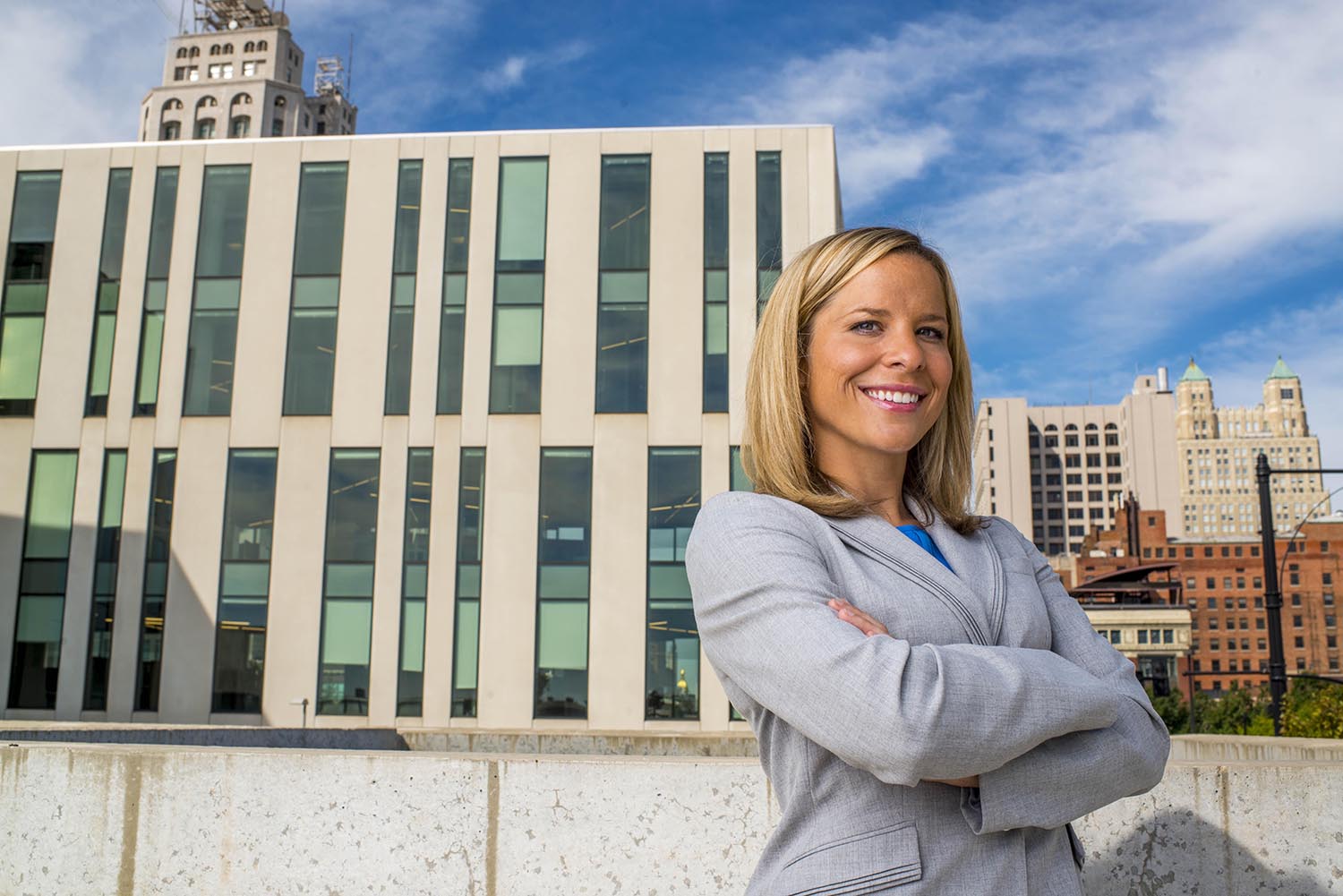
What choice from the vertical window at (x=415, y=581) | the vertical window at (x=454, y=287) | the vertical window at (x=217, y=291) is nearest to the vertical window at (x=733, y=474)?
the vertical window at (x=454, y=287)

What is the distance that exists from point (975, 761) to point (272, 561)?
23.0m

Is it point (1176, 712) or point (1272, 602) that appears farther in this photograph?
point (1176, 712)

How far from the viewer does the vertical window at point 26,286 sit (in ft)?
79.6

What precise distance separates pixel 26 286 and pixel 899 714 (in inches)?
1080

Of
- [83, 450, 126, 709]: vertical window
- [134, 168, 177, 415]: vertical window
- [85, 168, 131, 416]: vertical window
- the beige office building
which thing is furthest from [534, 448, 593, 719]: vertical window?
the beige office building

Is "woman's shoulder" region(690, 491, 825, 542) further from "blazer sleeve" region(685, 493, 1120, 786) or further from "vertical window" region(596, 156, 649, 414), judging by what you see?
"vertical window" region(596, 156, 649, 414)

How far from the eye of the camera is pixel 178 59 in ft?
377

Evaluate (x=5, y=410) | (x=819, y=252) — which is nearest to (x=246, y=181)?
(x=5, y=410)

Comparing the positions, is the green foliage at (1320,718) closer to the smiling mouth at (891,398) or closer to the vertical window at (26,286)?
the smiling mouth at (891,398)

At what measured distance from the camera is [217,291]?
79.1 feet

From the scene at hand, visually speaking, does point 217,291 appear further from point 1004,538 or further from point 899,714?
point 899,714

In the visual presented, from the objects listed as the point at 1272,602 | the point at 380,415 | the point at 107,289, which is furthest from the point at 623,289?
the point at 1272,602

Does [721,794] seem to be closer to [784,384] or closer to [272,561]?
[784,384]

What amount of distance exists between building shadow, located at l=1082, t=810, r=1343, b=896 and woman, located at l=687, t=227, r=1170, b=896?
1.82 m
